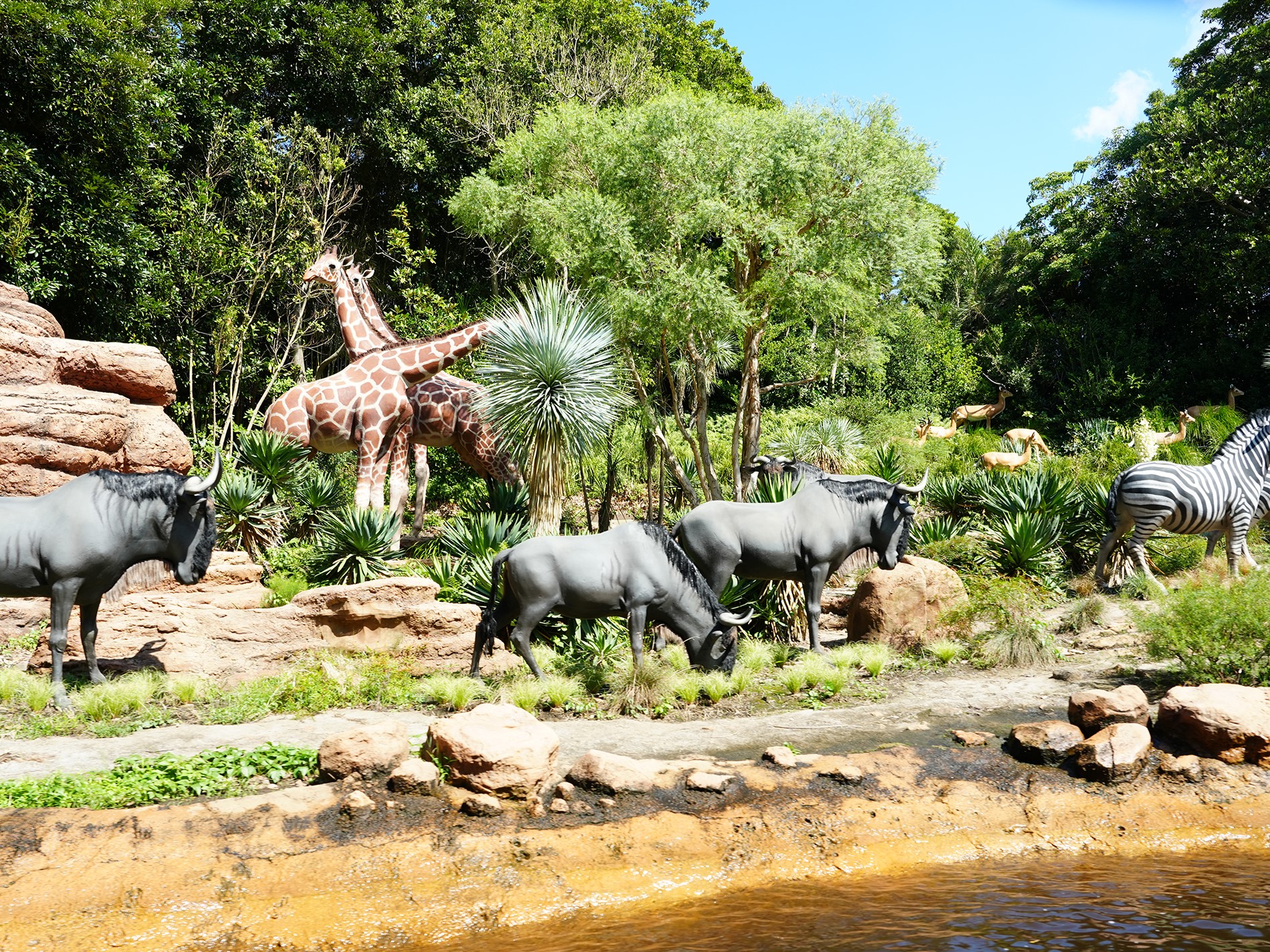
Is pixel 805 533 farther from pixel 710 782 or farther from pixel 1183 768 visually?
pixel 710 782

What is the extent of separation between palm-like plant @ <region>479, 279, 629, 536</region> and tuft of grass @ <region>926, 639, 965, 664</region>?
4.81 metres

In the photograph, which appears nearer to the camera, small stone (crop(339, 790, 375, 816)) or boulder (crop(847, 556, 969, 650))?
small stone (crop(339, 790, 375, 816))

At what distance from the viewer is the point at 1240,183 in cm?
2305

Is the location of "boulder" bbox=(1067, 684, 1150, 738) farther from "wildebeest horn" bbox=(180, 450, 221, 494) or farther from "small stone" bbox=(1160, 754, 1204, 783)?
"wildebeest horn" bbox=(180, 450, 221, 494)

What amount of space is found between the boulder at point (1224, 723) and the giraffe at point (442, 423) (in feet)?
32.8

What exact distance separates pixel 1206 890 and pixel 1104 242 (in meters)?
26.0

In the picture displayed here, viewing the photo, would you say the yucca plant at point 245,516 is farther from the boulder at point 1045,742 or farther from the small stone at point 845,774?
the boulder at point 1045,742

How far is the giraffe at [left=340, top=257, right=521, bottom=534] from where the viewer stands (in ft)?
48.8

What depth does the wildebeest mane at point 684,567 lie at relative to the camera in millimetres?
8828

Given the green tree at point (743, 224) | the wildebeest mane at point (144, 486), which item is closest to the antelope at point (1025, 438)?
the green tree at point (743, 224)

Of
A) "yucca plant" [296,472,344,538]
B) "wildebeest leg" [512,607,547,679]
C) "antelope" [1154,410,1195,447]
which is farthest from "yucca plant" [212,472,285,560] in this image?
"antelope" [1154,410,1195,447]

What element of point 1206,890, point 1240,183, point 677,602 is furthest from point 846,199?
point 1240,183

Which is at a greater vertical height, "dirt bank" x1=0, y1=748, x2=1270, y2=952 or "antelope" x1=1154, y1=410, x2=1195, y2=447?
"antelope" x1=1154, y1=410, x2=1195, y2=447

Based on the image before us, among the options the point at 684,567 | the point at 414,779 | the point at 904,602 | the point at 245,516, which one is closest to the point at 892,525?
the point at 904,602
